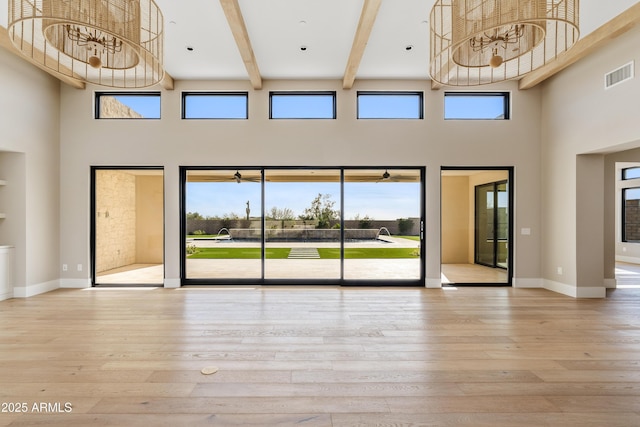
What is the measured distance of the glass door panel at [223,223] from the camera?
255 inches

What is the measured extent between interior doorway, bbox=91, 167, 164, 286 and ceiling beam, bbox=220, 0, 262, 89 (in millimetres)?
2576

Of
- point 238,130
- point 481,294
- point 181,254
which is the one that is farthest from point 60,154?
point 481,294

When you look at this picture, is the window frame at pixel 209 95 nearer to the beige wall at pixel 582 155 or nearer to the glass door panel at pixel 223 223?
the glass door panel at pixel 223 223

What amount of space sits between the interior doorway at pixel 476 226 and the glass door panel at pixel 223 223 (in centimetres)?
362

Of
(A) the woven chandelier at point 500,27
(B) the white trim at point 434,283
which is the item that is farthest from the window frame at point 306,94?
(B) the white trim at point 434,283

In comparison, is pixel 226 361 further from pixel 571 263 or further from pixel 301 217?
pixel 571 263

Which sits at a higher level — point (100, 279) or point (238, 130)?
point (238, 130)

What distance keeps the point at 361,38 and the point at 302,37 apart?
89 centimetres

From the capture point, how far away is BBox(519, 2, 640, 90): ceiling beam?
409 cm

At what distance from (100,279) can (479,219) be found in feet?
24.1

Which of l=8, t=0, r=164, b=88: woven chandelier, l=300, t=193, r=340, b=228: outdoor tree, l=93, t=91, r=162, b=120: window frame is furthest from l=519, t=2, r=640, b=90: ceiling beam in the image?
l=93, t=91, r=162, b=120: window frame

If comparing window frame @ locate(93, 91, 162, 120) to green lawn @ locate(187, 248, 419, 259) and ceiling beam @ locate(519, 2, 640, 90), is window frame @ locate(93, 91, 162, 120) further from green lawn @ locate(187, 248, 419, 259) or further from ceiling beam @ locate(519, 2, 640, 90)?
ceiling beam @ locate(519, 2, 640, 90)

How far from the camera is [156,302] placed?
517 centimetres

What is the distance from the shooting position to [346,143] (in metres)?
6.32
